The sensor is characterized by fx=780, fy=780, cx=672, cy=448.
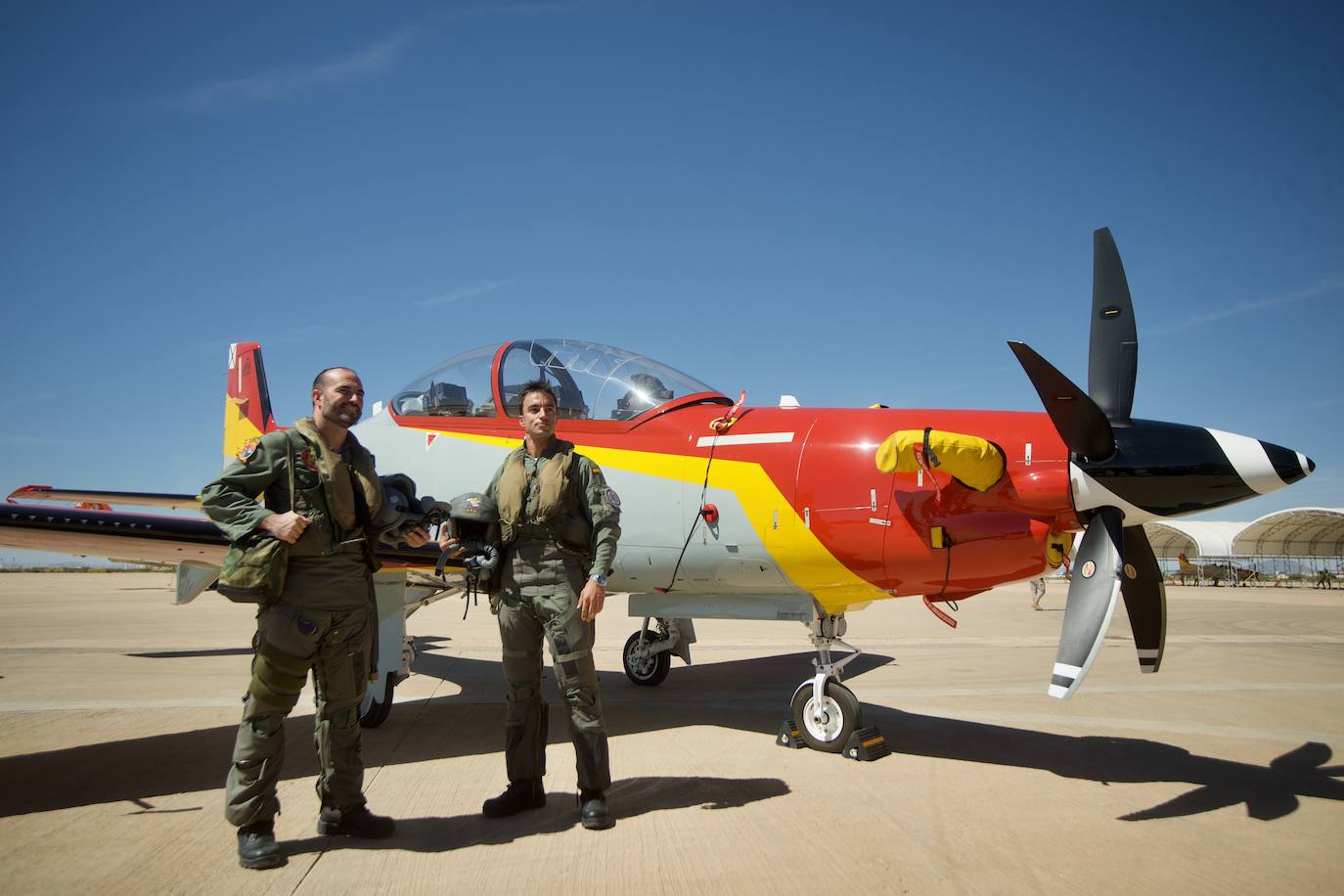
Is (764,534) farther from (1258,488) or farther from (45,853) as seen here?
(45,853)

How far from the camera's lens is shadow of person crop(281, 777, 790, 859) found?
3.72 m

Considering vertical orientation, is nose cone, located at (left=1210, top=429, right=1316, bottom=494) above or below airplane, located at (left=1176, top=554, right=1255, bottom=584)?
above

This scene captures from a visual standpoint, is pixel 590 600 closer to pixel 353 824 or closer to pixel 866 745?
pixel 353 824

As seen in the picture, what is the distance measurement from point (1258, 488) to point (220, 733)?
735 cm

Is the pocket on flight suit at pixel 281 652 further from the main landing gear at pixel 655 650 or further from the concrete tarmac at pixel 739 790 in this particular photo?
the main landing gear at pixel 655 650

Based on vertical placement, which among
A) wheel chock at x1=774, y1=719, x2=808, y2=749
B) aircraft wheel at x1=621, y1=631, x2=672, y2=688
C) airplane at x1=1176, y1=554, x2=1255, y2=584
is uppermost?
wheel chock at x1=774, y1=719, x2=808, y2=749

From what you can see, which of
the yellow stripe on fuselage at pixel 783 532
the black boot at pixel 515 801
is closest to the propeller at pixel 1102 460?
the yellow stripe on fuselage at pixel 783 532

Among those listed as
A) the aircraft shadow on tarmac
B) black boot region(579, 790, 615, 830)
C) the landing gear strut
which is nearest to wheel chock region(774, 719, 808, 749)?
the landing gear strut

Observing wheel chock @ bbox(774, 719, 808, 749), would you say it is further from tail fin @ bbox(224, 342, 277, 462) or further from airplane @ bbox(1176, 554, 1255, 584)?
airplane @ bbox(1176, 554, 1255, 584)

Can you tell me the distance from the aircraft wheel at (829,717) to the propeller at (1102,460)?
4.99ft

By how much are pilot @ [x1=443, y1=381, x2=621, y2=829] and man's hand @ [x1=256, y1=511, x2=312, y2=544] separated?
3.39 ft

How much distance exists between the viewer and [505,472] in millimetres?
4203

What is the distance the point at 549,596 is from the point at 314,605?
1097 millimetres

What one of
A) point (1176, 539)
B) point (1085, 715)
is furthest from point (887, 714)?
point (1176, 539)
